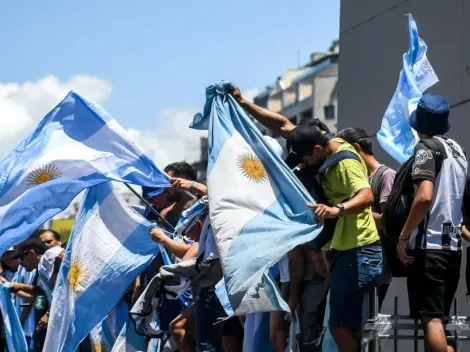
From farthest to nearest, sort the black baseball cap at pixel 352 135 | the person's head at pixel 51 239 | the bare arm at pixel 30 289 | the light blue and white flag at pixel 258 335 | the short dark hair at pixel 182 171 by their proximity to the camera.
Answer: the person's head at pixel 51 239 < the bare arm at pixel 30 289 < the short dark hair at pixel 182 171 < the light blue and white flag at pixel 258 335 < the black baseball cap at pixel 352 135

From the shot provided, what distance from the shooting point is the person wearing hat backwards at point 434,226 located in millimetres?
8055

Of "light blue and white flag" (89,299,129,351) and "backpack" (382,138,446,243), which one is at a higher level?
"backpack" (382,138,446,243)

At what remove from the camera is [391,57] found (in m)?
12.2

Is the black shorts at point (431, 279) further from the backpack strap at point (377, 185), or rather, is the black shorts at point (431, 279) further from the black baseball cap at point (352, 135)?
the black baseball cap at point (352, 135)

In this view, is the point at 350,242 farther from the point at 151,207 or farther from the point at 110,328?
the point at 110,328

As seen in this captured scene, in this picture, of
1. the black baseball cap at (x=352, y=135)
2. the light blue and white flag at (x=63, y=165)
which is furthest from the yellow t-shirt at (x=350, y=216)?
the light blue and white flag at (x=63, y=165)

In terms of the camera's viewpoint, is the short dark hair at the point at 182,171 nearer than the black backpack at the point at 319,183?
No

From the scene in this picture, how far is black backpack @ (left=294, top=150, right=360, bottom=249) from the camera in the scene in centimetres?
876

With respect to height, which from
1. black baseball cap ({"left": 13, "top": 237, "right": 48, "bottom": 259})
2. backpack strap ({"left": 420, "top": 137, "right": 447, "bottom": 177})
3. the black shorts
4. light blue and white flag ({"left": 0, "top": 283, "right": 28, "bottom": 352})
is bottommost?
the black shorts

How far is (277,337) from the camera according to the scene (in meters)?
9.59

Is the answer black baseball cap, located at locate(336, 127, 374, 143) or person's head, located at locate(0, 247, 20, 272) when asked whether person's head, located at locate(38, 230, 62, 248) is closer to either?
person's head, located at locate(0, 247, 20, 272)

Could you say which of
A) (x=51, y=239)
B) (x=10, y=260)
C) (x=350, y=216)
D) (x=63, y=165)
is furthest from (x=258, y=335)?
(x=10, y=260)

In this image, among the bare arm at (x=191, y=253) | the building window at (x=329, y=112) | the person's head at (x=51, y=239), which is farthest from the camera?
the building window at (x=329, y=112)

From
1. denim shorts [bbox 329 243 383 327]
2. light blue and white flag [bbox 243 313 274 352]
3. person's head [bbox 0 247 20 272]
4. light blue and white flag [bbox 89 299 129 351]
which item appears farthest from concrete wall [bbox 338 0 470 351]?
person's head [bbox 0 247 20 272]
